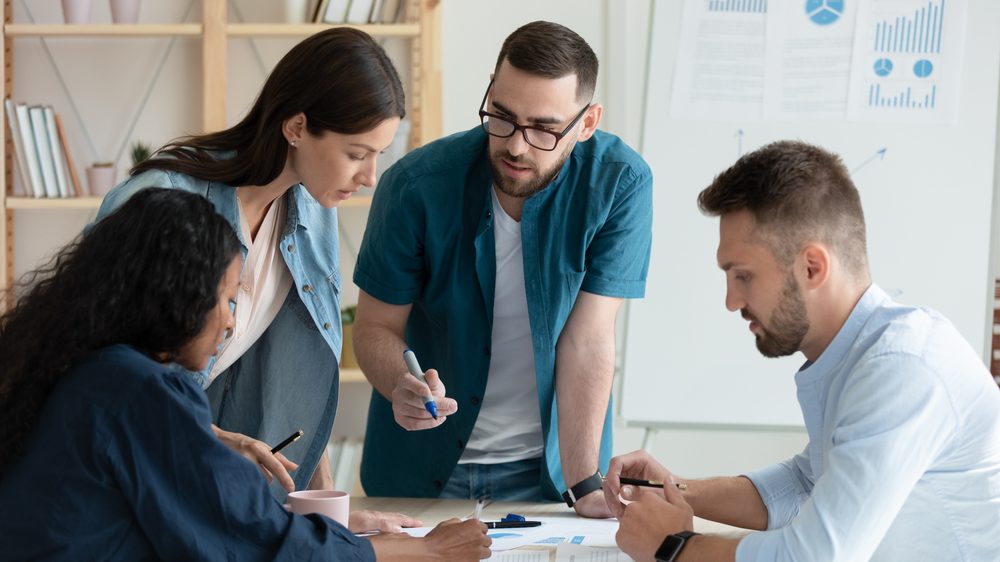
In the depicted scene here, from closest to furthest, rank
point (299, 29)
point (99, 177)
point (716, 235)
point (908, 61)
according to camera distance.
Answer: point (908, 61) < point (716, 235) < point (299, 29) < point (99, 177)

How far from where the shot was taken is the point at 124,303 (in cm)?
119

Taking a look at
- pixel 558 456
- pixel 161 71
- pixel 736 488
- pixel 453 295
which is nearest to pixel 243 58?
pixel 161 71

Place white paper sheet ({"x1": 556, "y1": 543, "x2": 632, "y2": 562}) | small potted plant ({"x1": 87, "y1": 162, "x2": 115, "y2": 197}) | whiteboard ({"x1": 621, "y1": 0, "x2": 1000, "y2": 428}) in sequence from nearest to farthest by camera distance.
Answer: white paper sheet ({"x1": 556, "y1": 543, "x2": 632, "y2": 562}) → whiteboard ({"x1": 621, "y1": 0, "x2": 1000, "y2": 428}) → small potted plant ({"x1": 87, "y1": 162, "x2": 115, "y2": 197})

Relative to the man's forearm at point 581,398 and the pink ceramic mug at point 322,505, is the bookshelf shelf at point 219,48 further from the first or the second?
the pink ceramic mug at point 322,505

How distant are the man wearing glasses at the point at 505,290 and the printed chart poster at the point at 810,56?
1.16m

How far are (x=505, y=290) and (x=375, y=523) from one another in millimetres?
539

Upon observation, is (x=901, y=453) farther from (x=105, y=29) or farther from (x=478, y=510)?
(x=105, y=29)

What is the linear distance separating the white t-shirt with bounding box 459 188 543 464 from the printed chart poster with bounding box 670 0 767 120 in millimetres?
1243

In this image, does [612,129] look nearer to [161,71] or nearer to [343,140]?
[161,71]

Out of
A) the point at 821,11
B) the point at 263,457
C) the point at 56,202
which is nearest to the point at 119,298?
the point at 263,457

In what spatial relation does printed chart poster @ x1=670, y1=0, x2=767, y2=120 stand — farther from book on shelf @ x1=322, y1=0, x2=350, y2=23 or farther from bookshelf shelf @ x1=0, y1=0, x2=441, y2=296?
book on shelf @ x1=322, y1=0, x2=350, y2=23

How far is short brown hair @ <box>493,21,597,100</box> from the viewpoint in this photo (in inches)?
71.9

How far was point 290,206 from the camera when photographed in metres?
1.89

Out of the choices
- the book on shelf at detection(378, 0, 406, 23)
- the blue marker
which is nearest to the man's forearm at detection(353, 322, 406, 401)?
the blue marker
